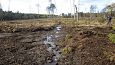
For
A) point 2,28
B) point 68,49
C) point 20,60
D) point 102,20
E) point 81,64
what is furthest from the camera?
point 102,20

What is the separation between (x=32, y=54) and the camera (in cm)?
1898

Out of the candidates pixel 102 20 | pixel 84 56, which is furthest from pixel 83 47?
pixel 102 20

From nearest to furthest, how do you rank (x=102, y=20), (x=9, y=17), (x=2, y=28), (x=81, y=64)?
1. (x=81, y=64)
2. (x=2, y=28)
3. (x=102, y=20)
4. (x=9, y=17)

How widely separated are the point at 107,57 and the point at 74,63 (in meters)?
2.27

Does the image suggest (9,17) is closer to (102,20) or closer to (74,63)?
(102,20)

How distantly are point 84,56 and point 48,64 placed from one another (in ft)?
9.45

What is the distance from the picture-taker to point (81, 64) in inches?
585

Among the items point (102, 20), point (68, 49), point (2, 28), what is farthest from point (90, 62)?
point (102, 20)

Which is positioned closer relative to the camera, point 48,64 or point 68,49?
point 48,64

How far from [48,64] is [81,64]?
7.27 ft

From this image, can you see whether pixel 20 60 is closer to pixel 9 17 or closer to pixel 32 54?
pixel 32 54

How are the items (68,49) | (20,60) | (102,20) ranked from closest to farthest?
(20,60) → (68,49) → (102,20)

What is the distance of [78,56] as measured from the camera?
17.1 metres

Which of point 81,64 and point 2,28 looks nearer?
point 81,64
